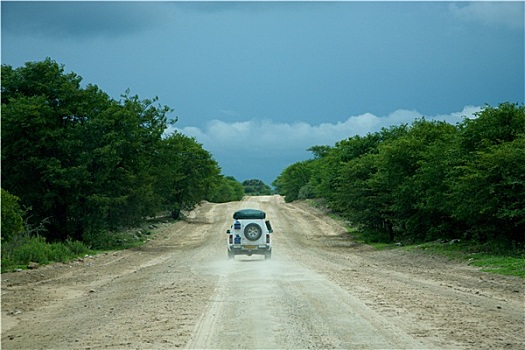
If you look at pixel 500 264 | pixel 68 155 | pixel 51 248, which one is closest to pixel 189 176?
pixel 68 155

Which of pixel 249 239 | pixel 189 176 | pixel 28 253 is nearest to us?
pixel 28 253

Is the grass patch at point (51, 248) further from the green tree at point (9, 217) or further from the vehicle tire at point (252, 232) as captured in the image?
the vehicle tire at point (252, 232)

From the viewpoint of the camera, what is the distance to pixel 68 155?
3581 cm

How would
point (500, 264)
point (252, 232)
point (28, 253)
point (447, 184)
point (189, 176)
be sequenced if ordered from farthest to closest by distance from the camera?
point (189, 176) → point (447, 184) → point (252, 232) → point (28, 253) → point (500, 264)

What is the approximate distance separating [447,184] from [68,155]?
71.5ft

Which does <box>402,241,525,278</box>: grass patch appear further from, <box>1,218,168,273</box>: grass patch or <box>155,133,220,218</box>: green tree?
<box>155,133,220,218</box>: green tree

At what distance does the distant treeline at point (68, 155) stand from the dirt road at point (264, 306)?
9.19 metres

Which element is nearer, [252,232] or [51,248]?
[252,232]

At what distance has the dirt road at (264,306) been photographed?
32.7 feet

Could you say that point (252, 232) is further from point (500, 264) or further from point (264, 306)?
point (264, 306)

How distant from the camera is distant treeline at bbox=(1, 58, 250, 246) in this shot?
33.9m

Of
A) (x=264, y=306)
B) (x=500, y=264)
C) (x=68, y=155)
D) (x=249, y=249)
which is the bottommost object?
(x=264, y=306)

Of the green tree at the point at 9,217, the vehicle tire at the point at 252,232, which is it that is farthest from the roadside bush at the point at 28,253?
the vehicle tire at the point at 252,232

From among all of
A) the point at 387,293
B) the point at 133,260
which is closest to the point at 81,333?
the point at 387,293
